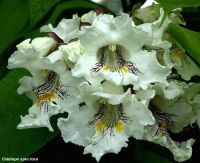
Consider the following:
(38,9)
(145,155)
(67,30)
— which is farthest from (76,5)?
(145,155)

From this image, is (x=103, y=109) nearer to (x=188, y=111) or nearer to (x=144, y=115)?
(x=144, y=115)

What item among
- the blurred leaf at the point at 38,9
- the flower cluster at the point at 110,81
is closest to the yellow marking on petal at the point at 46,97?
the flower cluster at the point at 110,81

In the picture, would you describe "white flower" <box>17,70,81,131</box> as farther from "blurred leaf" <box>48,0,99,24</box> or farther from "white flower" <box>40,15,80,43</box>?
"blurred leaf" <box>48,0,99,24</box>

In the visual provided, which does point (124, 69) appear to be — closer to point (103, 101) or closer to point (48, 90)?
point (103, 101)

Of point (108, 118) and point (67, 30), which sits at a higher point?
point (67, 30)

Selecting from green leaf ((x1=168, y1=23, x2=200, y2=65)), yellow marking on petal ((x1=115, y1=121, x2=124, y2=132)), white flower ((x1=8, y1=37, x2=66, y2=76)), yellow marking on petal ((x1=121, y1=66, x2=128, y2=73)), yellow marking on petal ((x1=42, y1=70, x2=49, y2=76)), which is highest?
green leaf ((x1=168, y1=23, x2=200, y2=65))

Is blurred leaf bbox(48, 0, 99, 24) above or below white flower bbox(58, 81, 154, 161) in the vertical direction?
below

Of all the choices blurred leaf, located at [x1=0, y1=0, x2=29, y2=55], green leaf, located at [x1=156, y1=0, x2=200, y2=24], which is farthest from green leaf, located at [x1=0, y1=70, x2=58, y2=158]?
green leaf, located at [x1=156, y1=0, x2=200, y2=24]
